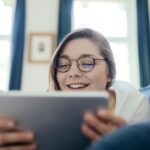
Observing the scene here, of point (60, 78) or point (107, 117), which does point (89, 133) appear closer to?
point (107, 117)

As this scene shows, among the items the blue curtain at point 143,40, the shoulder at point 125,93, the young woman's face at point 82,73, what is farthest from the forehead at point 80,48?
the blue curtain at point 143,40

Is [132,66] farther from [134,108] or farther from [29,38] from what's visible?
[134,108]

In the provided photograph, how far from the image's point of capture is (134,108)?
4.79 feet

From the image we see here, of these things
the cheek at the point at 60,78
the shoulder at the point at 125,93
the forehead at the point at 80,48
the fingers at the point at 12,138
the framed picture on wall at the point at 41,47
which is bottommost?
the fingers at the point at 12,138

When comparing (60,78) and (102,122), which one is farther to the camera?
(60,78)

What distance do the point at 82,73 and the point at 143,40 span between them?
2.72m

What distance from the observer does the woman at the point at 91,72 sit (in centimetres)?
136

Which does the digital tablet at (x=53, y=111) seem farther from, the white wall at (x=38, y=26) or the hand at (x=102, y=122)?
the white wall at (x=38, y=26)

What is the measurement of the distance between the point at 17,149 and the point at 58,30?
10.8 feet

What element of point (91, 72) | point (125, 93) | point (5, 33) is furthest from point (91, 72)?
point (5, 33)

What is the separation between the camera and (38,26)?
4.07 meters

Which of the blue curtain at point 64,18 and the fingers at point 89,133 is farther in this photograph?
the blue curtain at point 64,18

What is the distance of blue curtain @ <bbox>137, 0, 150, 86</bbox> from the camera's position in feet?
12.4

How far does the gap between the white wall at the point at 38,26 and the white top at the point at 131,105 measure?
2.42 m
